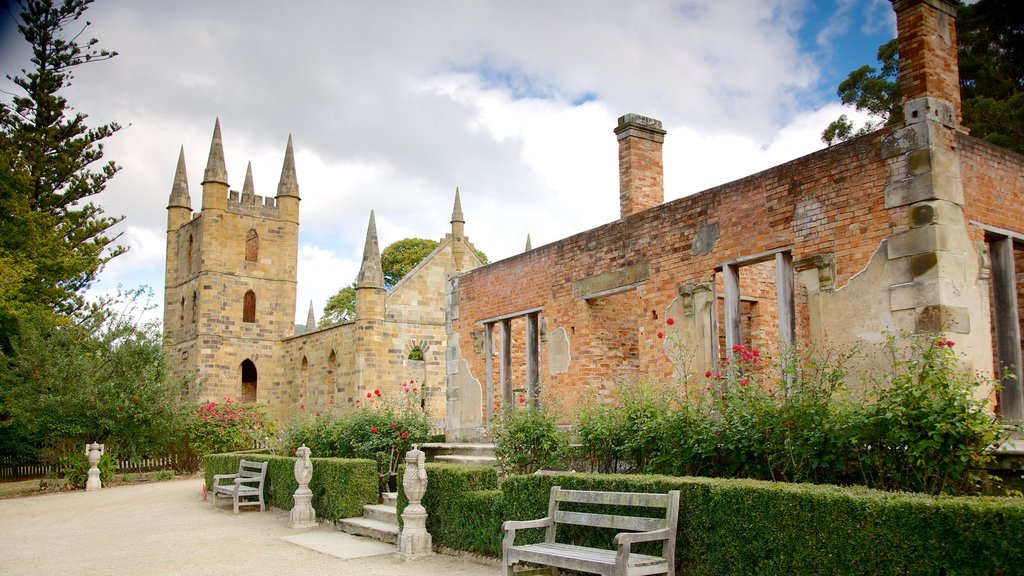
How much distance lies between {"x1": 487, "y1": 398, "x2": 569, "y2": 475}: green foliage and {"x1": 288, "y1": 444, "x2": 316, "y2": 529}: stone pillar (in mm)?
3807

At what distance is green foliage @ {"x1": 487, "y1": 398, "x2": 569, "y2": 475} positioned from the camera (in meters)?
9.35

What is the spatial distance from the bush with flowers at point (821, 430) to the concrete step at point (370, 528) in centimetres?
318

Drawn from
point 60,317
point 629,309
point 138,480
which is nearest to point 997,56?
point 629,309

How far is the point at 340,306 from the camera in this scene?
47.0m

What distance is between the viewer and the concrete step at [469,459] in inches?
445

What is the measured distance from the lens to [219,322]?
3547 cm

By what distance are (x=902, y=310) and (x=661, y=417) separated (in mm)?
2692

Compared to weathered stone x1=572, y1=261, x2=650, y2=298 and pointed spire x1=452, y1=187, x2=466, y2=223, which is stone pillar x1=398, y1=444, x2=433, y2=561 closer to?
weathered stone x1=572, y1=261, x2=650, y2=298

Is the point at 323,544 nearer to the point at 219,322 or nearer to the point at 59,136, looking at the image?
the point at 59,136

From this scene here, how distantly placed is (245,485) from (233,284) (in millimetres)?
23583

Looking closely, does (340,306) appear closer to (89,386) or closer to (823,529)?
(89,386)

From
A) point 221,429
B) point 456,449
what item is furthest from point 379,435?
point 221,429

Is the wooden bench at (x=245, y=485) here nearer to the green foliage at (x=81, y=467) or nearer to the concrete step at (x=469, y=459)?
the concrete step at (x=469, y=459)

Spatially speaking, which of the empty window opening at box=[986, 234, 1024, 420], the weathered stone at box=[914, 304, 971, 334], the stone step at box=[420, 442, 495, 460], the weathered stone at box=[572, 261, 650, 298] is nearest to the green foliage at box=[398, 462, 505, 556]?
the stone step at box=[420, 442, 495, 460]
